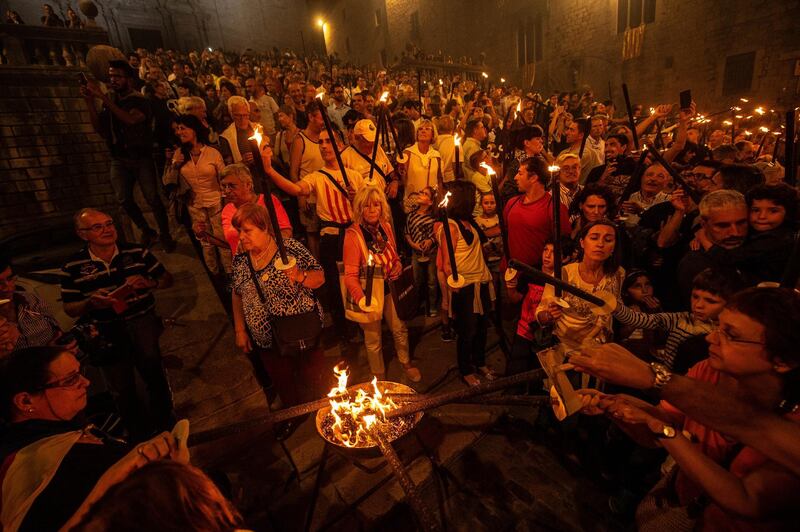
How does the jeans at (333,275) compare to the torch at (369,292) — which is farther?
the jeans at (333,275)

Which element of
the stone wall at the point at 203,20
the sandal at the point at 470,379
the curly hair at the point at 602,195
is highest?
the stone wall at the point at 203,20

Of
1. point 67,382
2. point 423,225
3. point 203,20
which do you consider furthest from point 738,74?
point 203,20

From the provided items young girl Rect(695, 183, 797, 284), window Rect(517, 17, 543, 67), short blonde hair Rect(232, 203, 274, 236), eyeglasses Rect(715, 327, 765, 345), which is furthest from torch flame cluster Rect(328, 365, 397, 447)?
window Rect(517, 17, 543, 67)

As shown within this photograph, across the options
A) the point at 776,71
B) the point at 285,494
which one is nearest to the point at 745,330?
the point at 285,494

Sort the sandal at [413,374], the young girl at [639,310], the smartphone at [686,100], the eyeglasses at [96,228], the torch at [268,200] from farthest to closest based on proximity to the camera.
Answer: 1. the smartphone at [686,100]
2. the sandal at [413,374]
3. the eyeglasses at [96,228]
4. the young girl at [639,310]
5. the torch at [268,200]

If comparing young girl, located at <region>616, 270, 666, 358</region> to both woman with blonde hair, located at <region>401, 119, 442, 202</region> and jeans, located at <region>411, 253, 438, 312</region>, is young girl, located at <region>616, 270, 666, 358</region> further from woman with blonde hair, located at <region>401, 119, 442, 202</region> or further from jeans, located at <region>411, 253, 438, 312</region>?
woman with blonde hair, located at <region>401, 119, 442, 202</region>

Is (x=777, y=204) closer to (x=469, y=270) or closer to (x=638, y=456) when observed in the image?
(x=638, y=456)

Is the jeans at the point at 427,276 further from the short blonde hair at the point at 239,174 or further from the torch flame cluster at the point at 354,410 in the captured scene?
the torch flame cluster at the point at 354,410

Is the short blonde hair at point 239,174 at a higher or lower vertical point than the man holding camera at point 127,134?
lower

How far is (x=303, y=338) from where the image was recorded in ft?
Answer: 11.4

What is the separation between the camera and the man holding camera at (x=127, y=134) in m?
5.89

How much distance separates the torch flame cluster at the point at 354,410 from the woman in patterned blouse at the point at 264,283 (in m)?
0.98

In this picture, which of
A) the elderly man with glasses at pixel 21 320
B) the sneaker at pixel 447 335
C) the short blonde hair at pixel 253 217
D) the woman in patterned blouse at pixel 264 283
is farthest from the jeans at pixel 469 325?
the elderly man with glasses at pixel 21 320

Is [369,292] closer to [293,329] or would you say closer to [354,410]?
[293,329]
